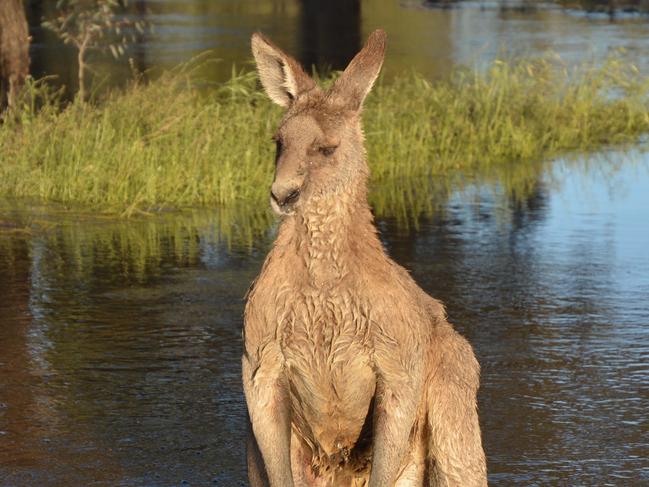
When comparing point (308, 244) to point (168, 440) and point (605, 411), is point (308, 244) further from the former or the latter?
point (605, 411)

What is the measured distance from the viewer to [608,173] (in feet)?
54.7

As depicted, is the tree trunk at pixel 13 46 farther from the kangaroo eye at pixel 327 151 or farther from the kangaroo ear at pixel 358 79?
the kangaroo eye at pixel 327 151

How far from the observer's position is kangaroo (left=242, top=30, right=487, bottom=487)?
17.6 feet

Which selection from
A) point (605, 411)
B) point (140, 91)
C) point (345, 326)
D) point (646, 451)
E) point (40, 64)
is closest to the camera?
point (345, 326)

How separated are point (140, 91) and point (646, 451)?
9532 millimetres

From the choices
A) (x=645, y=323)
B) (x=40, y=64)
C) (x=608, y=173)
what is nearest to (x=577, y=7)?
(x=40, y=64)

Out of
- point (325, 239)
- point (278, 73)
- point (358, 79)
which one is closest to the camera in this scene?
point (325, 239)

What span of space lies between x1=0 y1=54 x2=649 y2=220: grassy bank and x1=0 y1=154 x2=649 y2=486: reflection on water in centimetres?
66

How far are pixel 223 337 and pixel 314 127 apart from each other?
4090 millimetres

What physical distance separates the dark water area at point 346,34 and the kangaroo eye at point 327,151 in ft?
53.2

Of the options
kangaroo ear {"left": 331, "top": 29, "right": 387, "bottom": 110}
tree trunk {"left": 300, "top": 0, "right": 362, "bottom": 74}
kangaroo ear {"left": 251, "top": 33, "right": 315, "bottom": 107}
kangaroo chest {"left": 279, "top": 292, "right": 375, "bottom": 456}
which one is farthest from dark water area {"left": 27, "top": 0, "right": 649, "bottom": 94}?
kangaroo chest {"left": 279, "top": 292, "right": 375, "bottom": 456}

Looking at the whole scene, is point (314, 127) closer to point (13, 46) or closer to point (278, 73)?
point (278, 73)

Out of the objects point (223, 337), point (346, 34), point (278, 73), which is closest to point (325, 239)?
point (278, 73)

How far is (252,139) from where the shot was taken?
1487 centimetres
